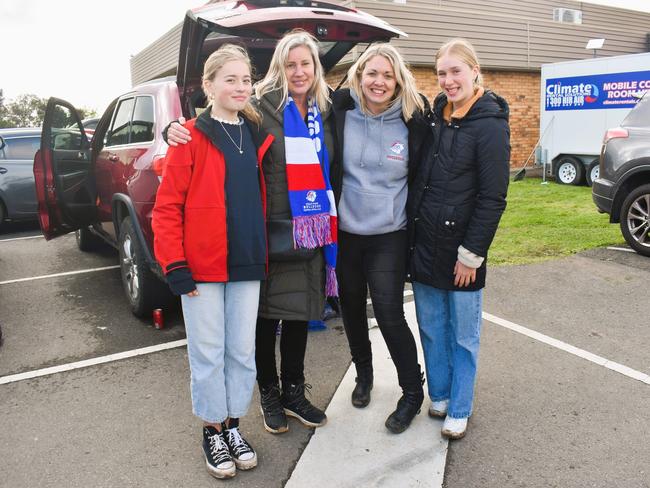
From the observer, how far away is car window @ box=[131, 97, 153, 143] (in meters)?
4.37

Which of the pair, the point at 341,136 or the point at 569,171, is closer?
the point at 341,136

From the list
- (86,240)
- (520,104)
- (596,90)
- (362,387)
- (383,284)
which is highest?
(596,90)

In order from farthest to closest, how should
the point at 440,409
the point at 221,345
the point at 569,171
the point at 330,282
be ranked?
the point at 569,171 < the point at 440,409 < the point at 330,282 < the point at 221,345

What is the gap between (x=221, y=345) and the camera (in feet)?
8.35

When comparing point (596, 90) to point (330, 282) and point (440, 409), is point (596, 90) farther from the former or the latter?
point (330, 282)

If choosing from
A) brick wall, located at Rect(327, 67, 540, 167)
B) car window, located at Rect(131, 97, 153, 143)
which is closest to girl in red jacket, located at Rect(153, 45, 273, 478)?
car window, located at Rect(131, 97, 153, 143)

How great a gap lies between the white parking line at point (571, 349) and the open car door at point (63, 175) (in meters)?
3.96

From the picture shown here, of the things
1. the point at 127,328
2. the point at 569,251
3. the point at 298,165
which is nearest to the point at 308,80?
the point at 298,165

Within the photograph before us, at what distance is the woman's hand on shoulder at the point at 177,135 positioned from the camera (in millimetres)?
2352

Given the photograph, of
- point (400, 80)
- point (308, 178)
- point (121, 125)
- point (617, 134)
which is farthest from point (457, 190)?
point (617, 134)

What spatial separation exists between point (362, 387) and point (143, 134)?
262 cm

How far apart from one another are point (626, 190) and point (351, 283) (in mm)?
4867

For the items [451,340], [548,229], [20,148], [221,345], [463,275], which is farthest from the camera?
[20,148]

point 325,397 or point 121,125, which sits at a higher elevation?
point 121,125
